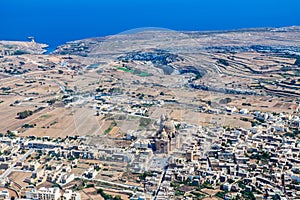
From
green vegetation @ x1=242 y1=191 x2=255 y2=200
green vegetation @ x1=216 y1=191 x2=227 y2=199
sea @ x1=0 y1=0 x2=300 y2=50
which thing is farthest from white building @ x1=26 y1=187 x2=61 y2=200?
sea @ x1=0 y1=0 x2=300 y2=50

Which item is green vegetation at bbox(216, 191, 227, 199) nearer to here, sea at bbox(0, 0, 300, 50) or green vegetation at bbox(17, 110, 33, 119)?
green vegetation at bbox(17, 110, 33, 119)

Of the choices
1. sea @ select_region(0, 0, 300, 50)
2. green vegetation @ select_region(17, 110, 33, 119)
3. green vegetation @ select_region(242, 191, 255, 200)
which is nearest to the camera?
green vegetation @ select_region(242, 191, 255, 200)

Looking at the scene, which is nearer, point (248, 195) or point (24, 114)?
point (248, 195)

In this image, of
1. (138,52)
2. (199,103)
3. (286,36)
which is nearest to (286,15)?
(286,36)

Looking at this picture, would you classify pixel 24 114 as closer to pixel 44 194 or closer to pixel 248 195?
pixel 44 194

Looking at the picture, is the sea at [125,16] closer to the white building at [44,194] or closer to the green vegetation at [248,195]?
the white building at [44,194]

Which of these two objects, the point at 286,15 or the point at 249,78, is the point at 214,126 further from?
the point at 286,15

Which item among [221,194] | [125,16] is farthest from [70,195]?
[125,16]

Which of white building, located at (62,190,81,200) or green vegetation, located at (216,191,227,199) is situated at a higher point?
white building, located at (62,190,81,200)
